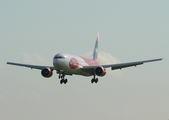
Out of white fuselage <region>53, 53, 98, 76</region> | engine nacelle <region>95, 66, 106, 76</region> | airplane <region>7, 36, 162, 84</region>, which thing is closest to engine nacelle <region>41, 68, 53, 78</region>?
airplane <region>7, 36, 162, 84</region>

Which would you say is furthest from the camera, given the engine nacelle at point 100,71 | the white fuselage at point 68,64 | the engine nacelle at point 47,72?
the engine nacelle at point 47,72

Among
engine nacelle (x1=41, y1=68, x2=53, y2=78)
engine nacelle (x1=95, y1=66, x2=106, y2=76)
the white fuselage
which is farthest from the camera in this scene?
engine nacelle (x1=41, y1=68, x2=53, y2=78)

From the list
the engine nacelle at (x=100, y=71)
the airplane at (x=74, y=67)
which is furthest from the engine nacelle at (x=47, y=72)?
the engine nacelle at (x=100, y=71)

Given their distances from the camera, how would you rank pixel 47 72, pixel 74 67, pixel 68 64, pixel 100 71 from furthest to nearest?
pixel 47 72 < pixel 100 71 < pixel 74 67 < pixel 68 64

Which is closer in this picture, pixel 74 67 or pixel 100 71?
pixel 74 67

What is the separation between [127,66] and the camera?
10731cm

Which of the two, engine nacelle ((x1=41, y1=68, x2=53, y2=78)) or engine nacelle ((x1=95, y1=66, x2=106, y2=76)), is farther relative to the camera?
engine nacelle ((x1=41, y1=68, x2=53, y2=78))

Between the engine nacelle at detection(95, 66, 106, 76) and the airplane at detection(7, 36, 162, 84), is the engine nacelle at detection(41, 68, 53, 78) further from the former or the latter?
the engine nacelle at detection(95, 66, 106, 76)


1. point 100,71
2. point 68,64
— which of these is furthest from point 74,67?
point 100,71

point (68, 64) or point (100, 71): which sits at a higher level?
point (68, 64)

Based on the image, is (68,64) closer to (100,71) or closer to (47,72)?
(47,72)

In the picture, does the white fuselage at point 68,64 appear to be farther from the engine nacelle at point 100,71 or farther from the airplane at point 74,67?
the engine nacelle at point 100,71

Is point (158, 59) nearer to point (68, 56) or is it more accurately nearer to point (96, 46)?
point (68, 56)

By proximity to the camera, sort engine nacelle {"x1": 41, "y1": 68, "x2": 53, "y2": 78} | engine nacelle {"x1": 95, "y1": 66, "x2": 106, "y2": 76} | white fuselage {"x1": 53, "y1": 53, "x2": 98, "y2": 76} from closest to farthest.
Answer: white fuselage {"x1": 53, "y1": 53, "x2": 98, "y2": 76} < engine nacelle {"x1": 95, "y1": 66, "x2": 106, "y2": 76} < engine nacelle {"x1": 41, "y1": 68, "x2": 53, "y2": 78}
